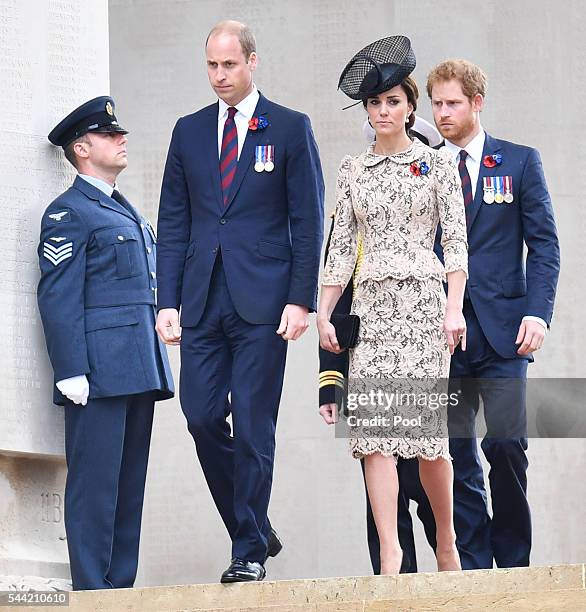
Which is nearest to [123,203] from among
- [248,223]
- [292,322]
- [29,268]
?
[29,268]

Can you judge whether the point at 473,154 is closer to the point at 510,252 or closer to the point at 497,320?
the point at 510,252

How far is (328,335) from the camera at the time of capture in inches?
231

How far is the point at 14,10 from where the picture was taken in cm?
681

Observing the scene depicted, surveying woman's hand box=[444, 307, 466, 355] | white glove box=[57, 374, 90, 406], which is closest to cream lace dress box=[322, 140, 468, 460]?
woman's hand box=[444, 307, 466, 355]

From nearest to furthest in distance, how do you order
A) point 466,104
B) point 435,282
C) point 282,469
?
point 435,282 < point 466,104 < point 282,469

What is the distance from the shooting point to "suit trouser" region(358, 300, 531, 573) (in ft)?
20.6

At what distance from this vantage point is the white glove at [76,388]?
6.25m

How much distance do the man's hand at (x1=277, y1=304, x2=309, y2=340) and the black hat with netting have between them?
675 mm

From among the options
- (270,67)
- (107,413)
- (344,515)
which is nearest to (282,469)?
(344,515)

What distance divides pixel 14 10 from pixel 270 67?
143 inches

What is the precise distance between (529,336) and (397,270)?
58 centimetres

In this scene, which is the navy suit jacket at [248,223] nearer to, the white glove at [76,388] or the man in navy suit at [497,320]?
the white glove at [76,388]

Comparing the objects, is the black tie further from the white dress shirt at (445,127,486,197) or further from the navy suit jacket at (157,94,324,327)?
the white dress shirt at (445,127,486,197)

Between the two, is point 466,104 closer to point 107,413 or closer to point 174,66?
point 107,413
